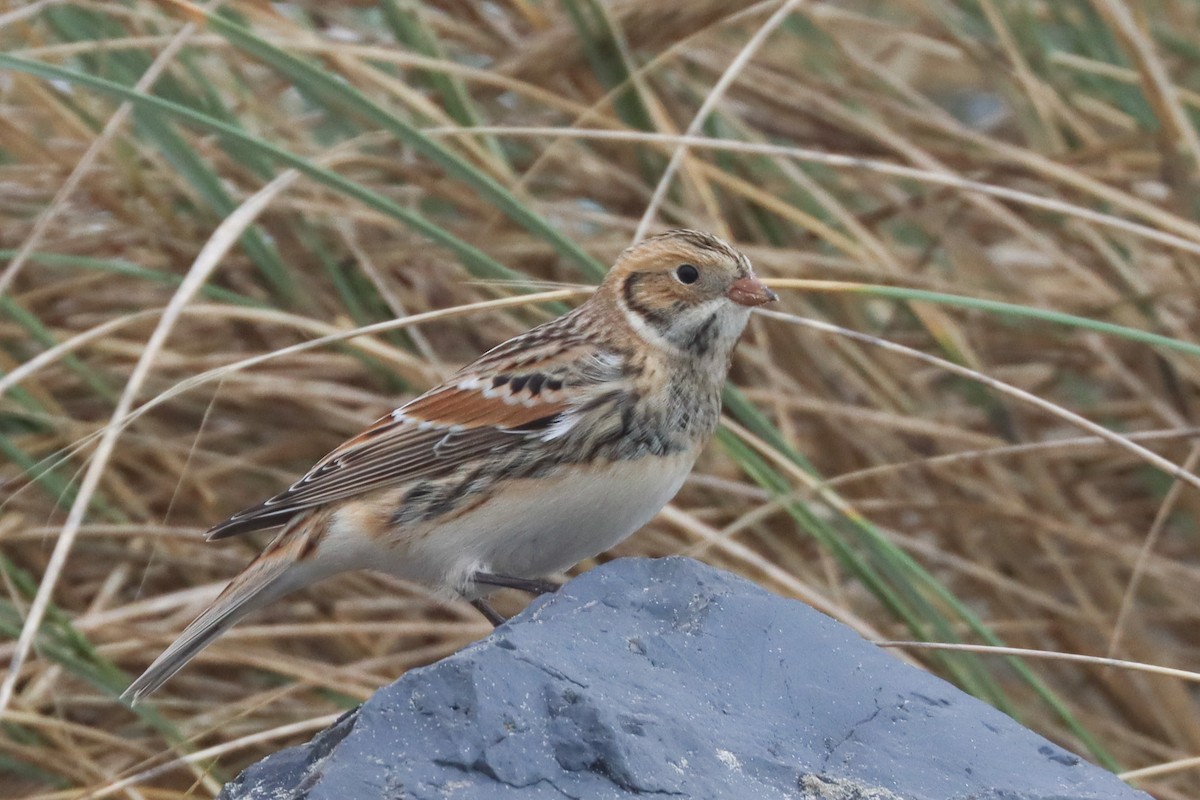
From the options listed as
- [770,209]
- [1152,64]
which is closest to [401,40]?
[770,209]

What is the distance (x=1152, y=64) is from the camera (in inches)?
179

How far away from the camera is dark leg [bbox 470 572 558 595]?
127 inches

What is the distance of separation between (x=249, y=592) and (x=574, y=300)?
165cm

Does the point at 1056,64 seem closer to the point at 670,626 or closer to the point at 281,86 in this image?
the point at 281,86

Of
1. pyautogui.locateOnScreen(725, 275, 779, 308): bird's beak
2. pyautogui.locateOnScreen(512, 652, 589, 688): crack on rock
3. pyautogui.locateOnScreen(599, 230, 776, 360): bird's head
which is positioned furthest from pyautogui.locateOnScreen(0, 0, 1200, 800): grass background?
pyautogui.locateOnScreen(512, 652, 589, 688): crack on rock

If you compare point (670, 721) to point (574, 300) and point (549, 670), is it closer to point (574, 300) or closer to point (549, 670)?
point (549, 670)

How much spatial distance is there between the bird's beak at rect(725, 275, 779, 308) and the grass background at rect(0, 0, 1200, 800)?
365 mm

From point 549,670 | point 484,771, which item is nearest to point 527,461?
point 549,670

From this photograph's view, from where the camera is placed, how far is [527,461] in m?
3.25

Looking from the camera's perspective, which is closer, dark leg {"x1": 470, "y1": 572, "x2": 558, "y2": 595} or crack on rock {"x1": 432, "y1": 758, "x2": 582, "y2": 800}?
crack on rock {"x1": 432, "y1": 758, "x2": 582, "y2": 800}

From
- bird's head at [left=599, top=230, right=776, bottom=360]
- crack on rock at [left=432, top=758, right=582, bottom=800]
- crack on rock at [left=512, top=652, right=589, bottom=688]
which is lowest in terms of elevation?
crack on rock at [left=432, top=758, right=582, bottom=800]

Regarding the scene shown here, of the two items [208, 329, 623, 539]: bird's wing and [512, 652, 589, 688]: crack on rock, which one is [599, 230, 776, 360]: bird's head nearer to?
[208, 329, 623, 539]: bird's wing

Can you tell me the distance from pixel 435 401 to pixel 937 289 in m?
1.86

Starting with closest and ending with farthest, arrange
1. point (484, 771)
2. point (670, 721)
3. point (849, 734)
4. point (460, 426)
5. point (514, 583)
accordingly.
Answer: point (484, 771) → point (670, 721) → point (849, 734) → point (514, 583) → point (460, 426)
